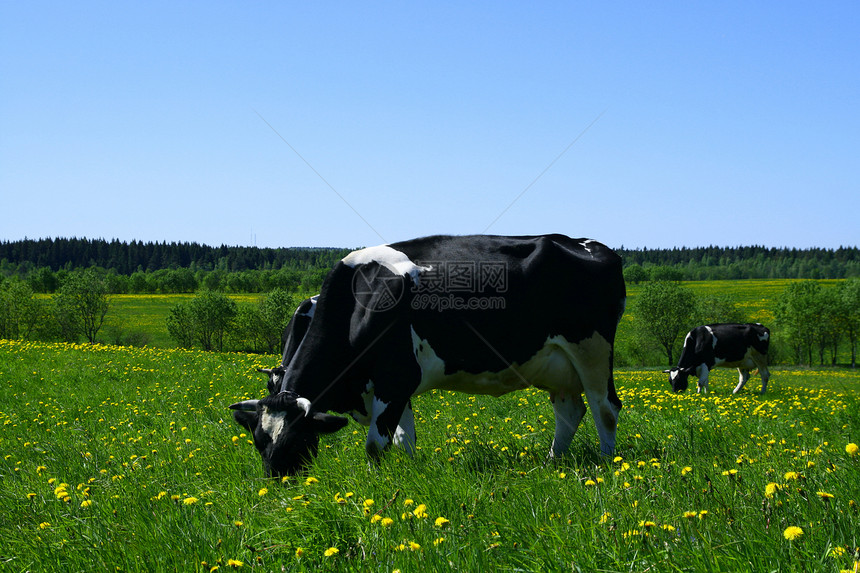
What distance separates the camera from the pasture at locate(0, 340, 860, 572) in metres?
2.77

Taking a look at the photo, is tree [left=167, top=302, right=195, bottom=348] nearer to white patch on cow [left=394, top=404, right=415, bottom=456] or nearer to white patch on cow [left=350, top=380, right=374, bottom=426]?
white patch on cow [left=350, top=380, right=374, bottom=426]

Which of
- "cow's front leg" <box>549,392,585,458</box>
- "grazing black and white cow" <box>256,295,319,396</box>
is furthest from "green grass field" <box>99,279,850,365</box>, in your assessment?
"grazing black and white cow" <box>256,295,319,396</box>

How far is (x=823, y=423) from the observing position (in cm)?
688

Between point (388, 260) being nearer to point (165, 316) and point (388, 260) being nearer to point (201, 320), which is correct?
point (201, 320)

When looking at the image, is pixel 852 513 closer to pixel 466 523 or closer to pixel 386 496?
pixel 466 523

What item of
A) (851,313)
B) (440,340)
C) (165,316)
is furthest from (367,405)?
(165,316)

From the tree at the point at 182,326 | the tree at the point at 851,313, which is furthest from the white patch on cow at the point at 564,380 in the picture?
the tree at the point at 851,313

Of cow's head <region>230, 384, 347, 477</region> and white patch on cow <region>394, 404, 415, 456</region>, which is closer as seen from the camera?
cow's head <region>230, 384, 347, 477</region>

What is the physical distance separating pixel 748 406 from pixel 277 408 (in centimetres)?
792

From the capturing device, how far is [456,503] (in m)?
3.73

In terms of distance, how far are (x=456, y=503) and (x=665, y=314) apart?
6806 centimetres

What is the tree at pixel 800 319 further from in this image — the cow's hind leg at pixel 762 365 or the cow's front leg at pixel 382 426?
the cow's front leg at pixel 382 426

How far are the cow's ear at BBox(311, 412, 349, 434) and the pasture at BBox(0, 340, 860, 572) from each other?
31cm

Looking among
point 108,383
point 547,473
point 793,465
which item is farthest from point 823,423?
point 108,383
